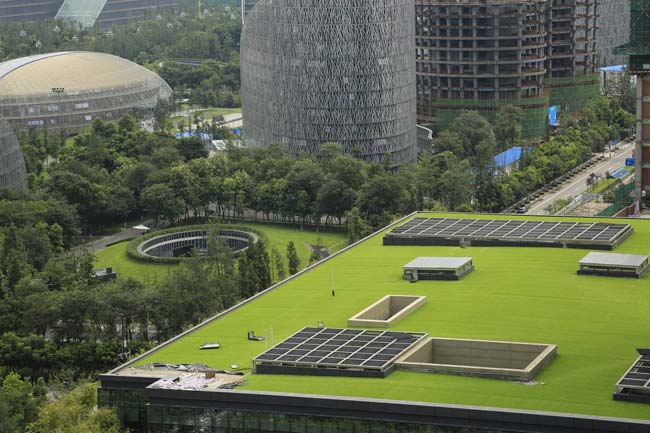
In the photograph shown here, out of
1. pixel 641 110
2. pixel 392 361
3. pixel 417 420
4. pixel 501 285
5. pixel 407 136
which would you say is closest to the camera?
pixel 417 420

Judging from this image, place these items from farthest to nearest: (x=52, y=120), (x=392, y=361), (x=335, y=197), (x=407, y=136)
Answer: (x=52, y=120) → (x=407, y=136) → (x=335, y=197) → (x=392, y=361)

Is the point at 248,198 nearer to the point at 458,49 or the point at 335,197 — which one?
the point at 335,197

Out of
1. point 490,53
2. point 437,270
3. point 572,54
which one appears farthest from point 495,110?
point 437,270

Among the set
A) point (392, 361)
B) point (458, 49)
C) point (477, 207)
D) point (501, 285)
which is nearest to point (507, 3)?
point (458, 49)

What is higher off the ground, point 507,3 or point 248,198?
point 507,3

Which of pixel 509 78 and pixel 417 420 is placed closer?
pixel 417 420

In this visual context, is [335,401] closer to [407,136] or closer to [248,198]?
[248,198]

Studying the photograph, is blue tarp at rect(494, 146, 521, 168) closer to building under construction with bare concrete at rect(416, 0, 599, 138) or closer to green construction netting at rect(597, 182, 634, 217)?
building under construction with bare concrete at rect(416, 0, 599, 138)
